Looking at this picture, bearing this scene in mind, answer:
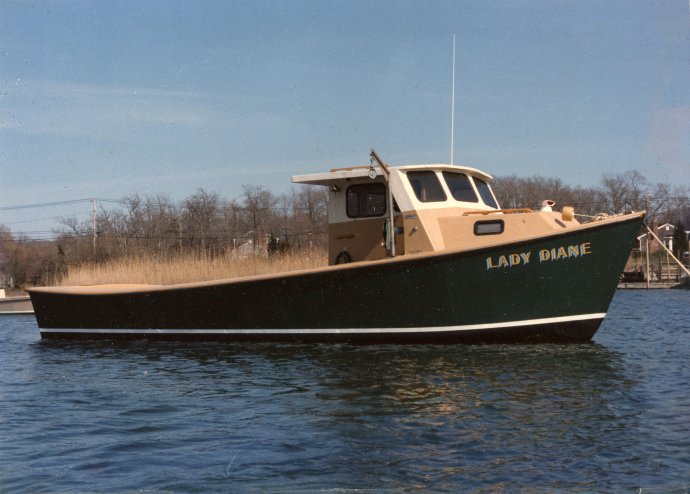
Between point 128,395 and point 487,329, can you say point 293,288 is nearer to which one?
point 487,329

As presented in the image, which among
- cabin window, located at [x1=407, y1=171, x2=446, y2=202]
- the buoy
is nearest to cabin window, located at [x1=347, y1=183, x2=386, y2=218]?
cabin window, located at [x1=407, y1=171, x2=446, y2=202]

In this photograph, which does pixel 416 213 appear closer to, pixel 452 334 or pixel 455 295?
pixel 455 295

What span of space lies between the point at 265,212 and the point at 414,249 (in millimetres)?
57205

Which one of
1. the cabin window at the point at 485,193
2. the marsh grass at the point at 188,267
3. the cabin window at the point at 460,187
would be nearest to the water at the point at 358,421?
the cabin window at the point at 460,187

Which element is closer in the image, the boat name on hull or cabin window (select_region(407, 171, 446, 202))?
the boat name on hull

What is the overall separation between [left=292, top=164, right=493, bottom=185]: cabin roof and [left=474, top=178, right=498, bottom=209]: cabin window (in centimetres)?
10

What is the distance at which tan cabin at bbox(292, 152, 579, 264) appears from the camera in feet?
35.9

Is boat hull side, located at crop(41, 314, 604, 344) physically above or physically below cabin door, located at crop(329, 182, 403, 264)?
below

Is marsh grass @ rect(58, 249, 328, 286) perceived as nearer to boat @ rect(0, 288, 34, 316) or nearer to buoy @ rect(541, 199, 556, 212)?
buoy @ rect(541, 199, 556, 212)

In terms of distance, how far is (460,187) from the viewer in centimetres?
1211

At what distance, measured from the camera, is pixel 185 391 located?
27.1 feet

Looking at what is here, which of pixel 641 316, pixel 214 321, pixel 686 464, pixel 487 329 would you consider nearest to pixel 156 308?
pixel 214 321

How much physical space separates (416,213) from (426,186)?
626 millimetres

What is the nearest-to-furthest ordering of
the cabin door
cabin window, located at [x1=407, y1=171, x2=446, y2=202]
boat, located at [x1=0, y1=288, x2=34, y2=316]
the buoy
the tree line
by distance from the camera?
the buoy, cabin window, located at [x1=407, y1=171, x2=446, y2=202], the cabin door, boat, located at [x1=0, y1=288, x2=34, y2=316], the tree line
